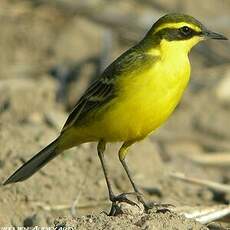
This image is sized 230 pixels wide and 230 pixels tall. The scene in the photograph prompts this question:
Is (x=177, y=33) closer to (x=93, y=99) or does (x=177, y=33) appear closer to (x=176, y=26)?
(x=176, y=26)

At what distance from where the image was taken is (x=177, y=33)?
8.18m

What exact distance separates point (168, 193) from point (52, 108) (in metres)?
3.01

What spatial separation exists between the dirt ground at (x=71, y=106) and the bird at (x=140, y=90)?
0.66 metres

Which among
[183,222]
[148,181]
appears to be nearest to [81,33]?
[148,181]

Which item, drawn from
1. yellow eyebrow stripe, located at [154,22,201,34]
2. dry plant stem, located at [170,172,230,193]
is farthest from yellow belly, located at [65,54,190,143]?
dry plant stem, located at [170,172,230,193]

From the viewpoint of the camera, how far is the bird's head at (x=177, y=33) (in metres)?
8.16

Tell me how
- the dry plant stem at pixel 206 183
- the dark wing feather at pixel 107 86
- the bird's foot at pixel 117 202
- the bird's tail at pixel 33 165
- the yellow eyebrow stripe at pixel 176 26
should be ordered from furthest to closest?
the dry plant stem at pixel 206 183 < the bird's tail at pixel 33 165 < the yellow eyebrow stripe at pixel 176 26 < the dark wing feather at pixel 107 86 < the bird's foot at pixel 117 202

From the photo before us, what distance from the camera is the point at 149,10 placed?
14.3 m

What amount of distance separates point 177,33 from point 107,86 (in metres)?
0.80

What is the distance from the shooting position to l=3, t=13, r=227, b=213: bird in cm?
788

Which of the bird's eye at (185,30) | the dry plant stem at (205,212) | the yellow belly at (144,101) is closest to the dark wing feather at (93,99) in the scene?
the yellow belly at (144,101)

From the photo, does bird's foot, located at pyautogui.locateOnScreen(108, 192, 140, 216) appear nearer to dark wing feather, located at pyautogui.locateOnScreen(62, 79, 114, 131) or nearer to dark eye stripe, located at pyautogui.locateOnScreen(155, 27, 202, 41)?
dark wing feather, located at pyautogui.locateOnScreen(62, 79, 114, 131)

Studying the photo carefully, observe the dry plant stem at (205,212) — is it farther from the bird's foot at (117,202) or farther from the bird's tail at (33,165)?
the bird's tail at (33,165)

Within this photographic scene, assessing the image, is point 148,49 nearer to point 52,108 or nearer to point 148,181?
point 148,181
